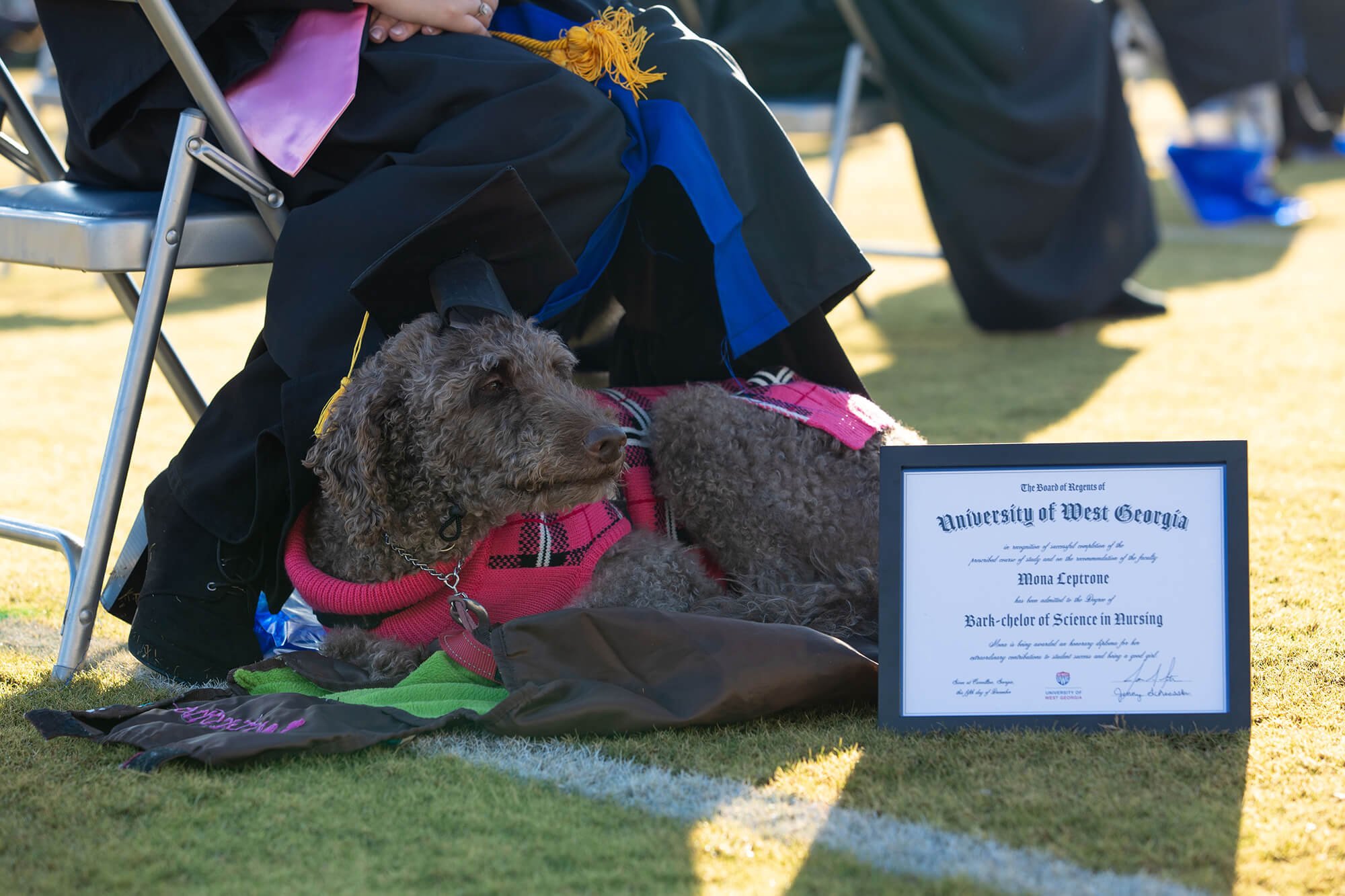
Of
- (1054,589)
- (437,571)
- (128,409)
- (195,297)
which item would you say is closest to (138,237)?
(128,409)

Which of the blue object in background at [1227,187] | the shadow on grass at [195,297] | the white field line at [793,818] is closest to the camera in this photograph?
the white field line at [793,818]

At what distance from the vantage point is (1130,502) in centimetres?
179

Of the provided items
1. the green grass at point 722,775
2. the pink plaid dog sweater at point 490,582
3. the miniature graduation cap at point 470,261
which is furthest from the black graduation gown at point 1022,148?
the miniature graduation cap at point 470,261

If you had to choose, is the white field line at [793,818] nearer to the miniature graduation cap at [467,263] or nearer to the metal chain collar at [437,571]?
the metal chain collar at [437,571]

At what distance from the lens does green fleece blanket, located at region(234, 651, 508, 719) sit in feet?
6.29

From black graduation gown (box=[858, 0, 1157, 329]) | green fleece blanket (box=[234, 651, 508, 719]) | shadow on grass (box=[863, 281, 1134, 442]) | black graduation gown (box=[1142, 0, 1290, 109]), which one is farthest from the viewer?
black graduation gown (box=[1142, 0, 1290, 109])

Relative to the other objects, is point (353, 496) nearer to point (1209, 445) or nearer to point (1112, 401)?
point (1209, 445)

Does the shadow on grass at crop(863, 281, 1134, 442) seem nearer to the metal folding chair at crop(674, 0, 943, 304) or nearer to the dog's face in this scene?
the metal folding chair at crop(674, 0, 943, 304)

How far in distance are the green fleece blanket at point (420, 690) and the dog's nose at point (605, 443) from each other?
41 centimetres

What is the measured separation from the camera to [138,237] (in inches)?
85.4

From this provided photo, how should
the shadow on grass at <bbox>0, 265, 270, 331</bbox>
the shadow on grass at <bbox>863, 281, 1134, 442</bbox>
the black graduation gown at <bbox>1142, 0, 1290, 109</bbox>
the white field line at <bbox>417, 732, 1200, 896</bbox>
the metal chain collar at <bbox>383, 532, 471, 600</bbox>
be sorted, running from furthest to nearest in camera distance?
the black graduation gown at <bbox>1142, 0, 1290, 109</bbox> → the shadow on grass at <bbox>0, 265, 270, 331</bbox> → the shadow on grass at <bbox>863, 281, 1134, 442</bbox> → the metal chain collar at <bbox>383, 532, 471, 600</bbox> → the white field line at <bbox>417, 732, 1200, 896</bbox>

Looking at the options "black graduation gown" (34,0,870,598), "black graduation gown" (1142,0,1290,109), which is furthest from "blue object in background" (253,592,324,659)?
"black graduation gown" (1142,0,1290,109)

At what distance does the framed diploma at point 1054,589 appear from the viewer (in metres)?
1.78
